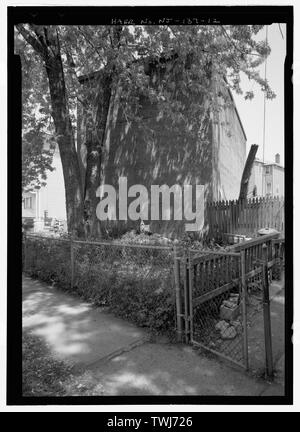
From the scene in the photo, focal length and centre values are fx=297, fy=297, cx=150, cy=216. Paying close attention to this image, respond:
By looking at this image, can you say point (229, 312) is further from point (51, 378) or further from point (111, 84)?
point (111, 84)

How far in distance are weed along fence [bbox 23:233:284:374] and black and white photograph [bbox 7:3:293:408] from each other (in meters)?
0.02

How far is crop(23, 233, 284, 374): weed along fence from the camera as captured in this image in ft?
11.5

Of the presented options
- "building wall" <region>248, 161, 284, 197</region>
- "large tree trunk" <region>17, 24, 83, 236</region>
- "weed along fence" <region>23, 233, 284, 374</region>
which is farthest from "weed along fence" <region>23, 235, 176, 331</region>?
"building wall" <region>248, 161, 284, 197</region>

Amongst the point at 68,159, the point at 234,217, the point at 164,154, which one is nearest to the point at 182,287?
the point at 68,159

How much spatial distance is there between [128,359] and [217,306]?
172 centimetres

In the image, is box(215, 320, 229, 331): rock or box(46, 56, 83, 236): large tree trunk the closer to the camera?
box(215, 320, 229, 331): rock

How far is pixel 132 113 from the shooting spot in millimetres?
8773

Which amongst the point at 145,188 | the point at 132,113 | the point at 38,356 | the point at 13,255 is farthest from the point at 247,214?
the point at 13,255

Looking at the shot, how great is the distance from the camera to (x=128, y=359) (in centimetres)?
322

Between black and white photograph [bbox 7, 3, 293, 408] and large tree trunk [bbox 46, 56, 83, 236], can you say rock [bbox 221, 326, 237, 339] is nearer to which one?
black and white photograph [bbox 7, 3, 293, 408]

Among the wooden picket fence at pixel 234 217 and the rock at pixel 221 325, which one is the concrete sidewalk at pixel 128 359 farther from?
the wooden picket fence at pixel 234 217

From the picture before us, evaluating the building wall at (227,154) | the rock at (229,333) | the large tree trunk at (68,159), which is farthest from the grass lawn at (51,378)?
the building wall at (227,154)

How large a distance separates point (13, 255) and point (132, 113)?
24.5 ft

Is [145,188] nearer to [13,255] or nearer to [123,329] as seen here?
[123,329]
